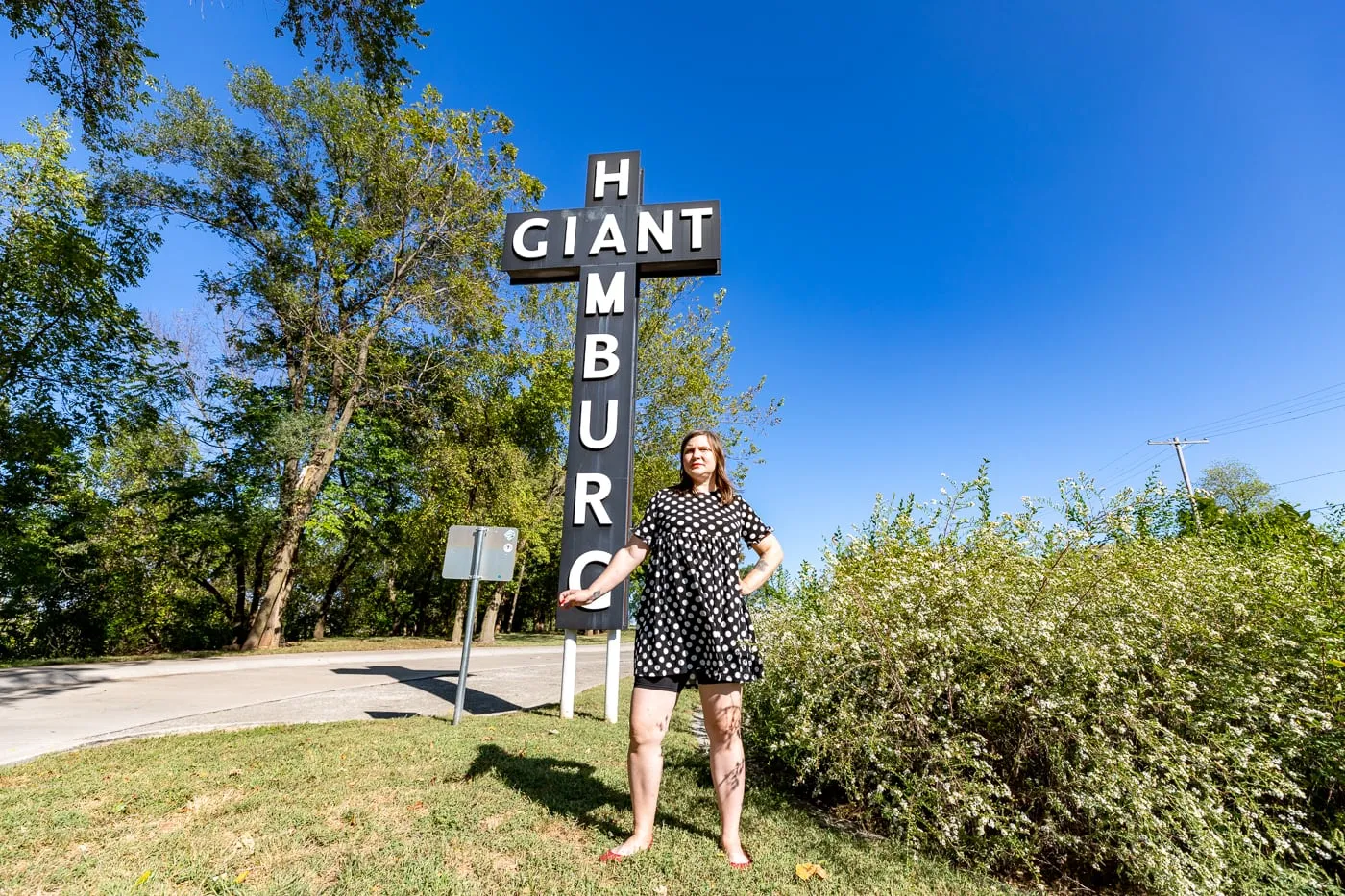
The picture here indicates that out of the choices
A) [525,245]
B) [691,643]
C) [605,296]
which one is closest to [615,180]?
[525,245]

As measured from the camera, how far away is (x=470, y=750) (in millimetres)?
4422

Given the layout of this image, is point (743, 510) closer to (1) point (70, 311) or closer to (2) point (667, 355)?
(2) point (667, 355)

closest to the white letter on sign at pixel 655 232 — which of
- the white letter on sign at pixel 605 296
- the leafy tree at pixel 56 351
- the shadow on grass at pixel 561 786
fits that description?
the white letter on sign at pixel 605 296

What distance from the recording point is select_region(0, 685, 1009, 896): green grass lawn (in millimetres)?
2486

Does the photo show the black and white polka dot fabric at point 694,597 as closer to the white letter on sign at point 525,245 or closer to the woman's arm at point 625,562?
the woman's arm at point 625,562

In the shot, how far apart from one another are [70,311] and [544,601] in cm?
2808

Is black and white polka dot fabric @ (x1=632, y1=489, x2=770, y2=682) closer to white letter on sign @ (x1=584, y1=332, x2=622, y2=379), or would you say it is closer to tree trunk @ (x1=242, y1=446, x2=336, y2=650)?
white letter on sign @ (x1=584, y1=332, x2=622, y2=379)

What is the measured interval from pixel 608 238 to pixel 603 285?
0.65 meters

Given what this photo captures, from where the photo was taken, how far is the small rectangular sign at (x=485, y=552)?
5945mm

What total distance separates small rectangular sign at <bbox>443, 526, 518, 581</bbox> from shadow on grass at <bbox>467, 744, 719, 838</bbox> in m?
1.87

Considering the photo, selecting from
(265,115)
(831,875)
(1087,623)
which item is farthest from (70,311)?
(1087,623)

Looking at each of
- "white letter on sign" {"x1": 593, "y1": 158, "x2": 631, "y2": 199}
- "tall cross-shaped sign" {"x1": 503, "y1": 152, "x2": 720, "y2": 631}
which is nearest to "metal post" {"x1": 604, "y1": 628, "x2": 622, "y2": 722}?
"tall cross-shaped sign" {"x1": 503, "y1": 152, "x2": 720, "y2": 631}

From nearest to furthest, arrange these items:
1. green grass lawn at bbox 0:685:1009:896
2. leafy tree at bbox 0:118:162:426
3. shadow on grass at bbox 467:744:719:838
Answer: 1. green grass lawn at bbox 0:685:1009:896
2. shadow on grass at bbox 467:744:719:838
3. leafy tree at bbox 0:118:162:426

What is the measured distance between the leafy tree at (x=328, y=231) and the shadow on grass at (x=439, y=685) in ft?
22.5
